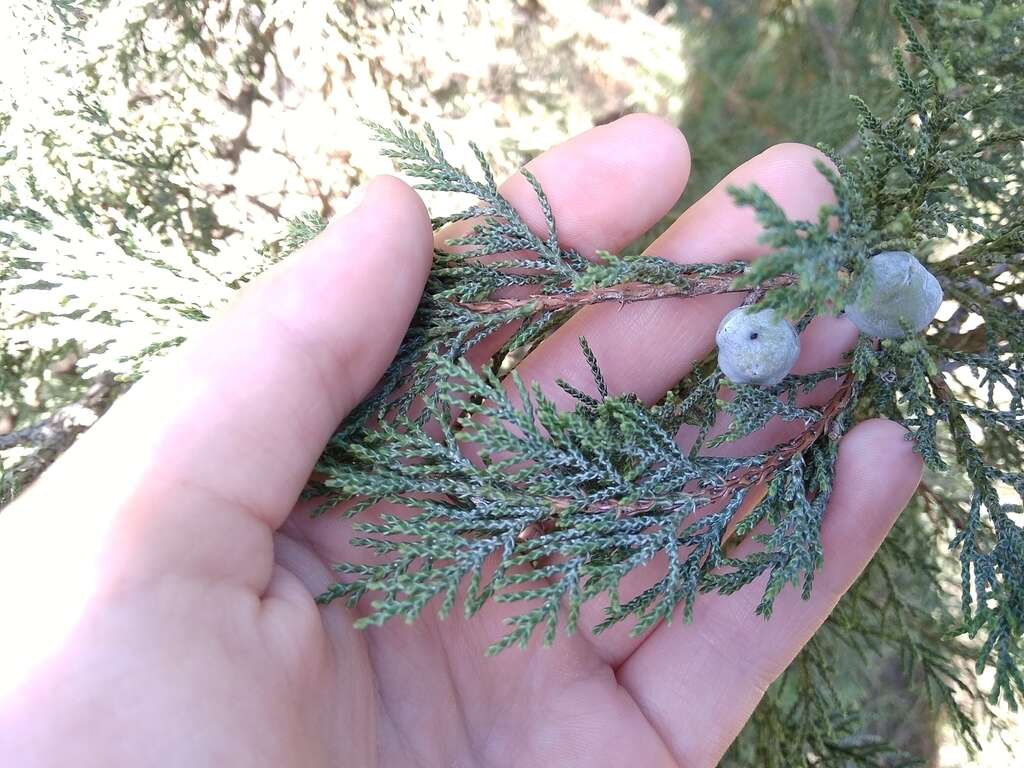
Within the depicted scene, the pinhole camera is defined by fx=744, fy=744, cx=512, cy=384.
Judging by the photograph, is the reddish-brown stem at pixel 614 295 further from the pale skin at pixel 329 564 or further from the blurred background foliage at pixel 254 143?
the blurred background foliage at pixel 254 143

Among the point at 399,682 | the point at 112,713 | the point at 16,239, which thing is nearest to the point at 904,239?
the point at 399,682

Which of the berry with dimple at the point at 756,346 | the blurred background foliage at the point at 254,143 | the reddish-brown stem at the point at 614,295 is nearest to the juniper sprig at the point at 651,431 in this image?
the reddish-brown stem at the point at 614,295

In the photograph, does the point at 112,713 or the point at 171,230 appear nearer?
the point at 112,713

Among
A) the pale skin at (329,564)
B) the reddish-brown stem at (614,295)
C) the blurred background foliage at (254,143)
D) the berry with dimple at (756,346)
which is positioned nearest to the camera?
the pale skin at (329,564)

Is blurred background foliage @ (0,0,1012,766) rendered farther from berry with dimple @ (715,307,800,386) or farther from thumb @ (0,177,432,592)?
berry with dimple @ (715,307,800,386)

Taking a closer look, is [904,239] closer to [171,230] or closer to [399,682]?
[399,682]

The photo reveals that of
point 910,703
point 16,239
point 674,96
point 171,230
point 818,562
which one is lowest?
point 910,703

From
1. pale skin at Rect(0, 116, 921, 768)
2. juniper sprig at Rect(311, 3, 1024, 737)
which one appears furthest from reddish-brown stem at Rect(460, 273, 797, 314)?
pale skin at Rect(0, 116, 921, 768)
